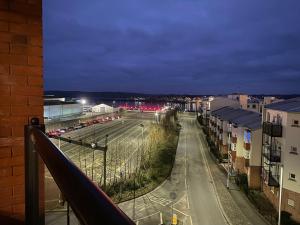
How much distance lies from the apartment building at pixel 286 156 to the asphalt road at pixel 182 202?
3674 mm

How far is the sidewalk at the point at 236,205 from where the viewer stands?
51.8 feet

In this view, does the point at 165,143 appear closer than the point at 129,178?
No

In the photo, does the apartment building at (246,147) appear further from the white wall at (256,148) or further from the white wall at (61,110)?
the white wall at (61,110)

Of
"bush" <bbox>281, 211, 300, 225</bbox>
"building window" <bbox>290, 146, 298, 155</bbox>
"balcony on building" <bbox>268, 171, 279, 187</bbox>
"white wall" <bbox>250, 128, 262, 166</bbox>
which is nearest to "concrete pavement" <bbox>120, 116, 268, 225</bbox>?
"bush" <bbox>281, 211, 300, 225</bbox>

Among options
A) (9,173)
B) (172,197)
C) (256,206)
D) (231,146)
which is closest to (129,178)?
(172,197)

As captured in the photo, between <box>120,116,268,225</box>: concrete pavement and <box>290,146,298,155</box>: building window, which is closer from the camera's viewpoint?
<box>120,116,268,225</box>: concrete pavement

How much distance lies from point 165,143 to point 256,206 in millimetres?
13382

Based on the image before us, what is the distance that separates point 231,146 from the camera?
26.3m

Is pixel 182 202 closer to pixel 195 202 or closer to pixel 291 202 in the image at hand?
pixel 195 202

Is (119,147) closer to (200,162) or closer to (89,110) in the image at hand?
(200,162)

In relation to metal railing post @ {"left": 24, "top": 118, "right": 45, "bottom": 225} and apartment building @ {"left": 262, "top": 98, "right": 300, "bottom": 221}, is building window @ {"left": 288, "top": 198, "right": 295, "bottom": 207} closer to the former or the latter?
apartment building @ {"left": 262, "top": 98, "right": 300, "bottom": 221}

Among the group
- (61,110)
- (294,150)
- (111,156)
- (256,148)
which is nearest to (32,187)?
(294,150)

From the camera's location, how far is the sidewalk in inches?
621

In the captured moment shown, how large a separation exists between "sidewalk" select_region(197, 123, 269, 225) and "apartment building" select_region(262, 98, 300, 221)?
1565mm
